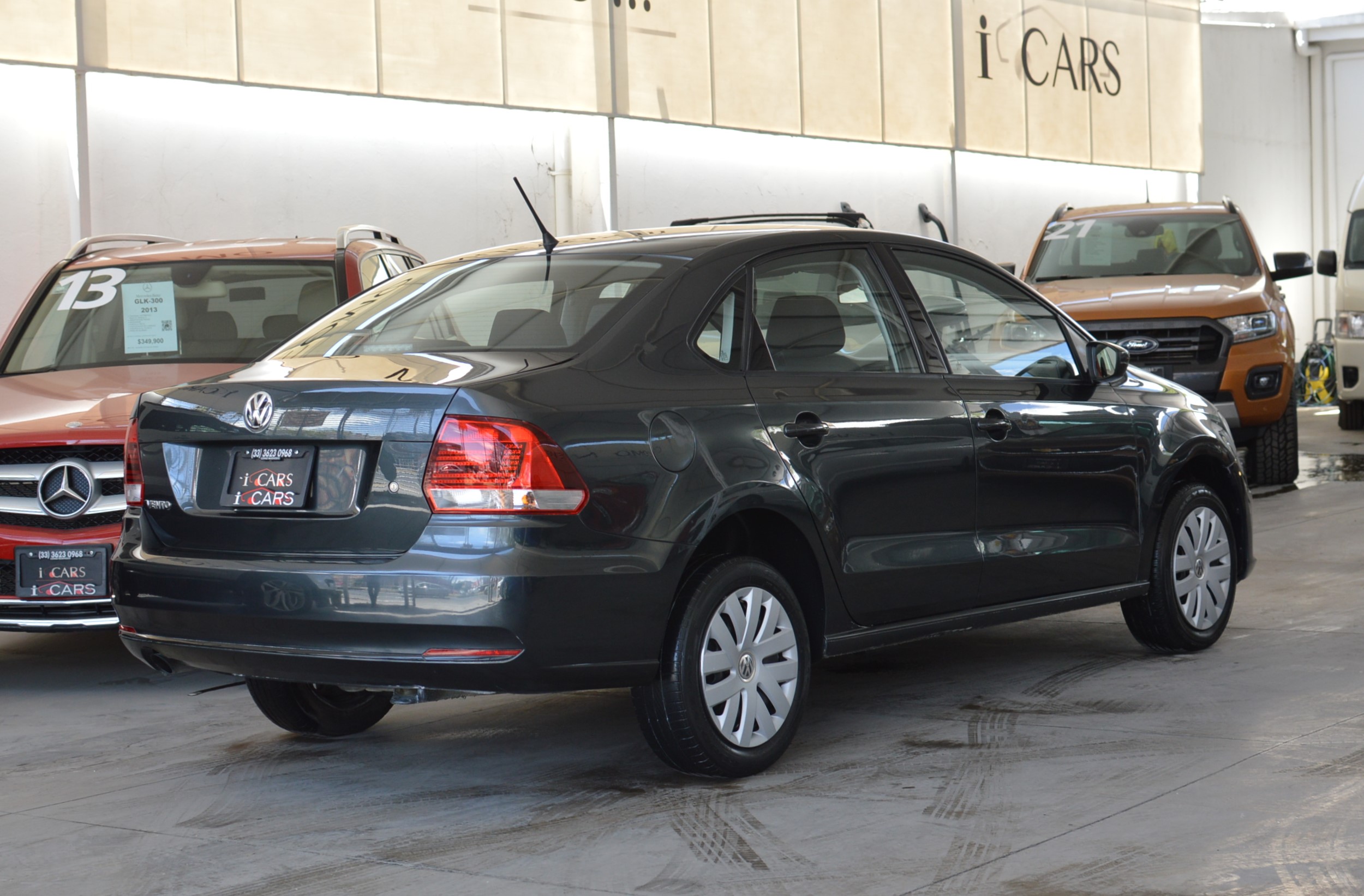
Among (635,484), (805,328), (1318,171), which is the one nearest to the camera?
(635,484)

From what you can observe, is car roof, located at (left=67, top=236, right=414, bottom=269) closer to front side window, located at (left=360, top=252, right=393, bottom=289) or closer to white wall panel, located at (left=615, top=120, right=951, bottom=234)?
front side window, located at (left=360, top=252, right=393, bottom=289)

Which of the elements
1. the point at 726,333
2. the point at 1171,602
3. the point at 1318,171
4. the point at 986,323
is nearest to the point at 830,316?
the point at 726,333

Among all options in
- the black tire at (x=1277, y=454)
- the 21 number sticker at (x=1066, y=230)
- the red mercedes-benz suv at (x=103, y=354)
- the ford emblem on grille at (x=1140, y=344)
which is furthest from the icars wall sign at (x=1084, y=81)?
the red mercedes-benz suv at (x=103, y=354)

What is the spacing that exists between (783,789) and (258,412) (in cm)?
176

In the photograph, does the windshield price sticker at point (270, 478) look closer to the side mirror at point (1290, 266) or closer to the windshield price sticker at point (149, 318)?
the windshield price sticker at point (149, 318)

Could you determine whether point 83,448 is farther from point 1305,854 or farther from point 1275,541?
point 1275,541

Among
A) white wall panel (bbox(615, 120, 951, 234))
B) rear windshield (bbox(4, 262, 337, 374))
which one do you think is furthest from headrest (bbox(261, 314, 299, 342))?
white wall panel (bbox(615, 120, 951, 234))

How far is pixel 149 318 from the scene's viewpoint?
7988mm

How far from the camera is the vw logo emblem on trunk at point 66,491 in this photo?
6.37 metres

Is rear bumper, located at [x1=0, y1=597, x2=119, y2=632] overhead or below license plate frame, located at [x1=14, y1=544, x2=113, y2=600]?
below

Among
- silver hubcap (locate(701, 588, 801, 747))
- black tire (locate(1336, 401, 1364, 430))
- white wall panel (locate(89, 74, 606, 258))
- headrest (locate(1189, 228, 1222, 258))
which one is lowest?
silver hubcap (locate(701, 588, 801, 747))

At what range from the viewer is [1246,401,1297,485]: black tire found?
42.1 ft

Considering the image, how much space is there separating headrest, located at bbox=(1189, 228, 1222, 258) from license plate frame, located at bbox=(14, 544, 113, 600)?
9.33 m

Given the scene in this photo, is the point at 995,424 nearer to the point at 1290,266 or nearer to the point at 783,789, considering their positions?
the point at 783,789
